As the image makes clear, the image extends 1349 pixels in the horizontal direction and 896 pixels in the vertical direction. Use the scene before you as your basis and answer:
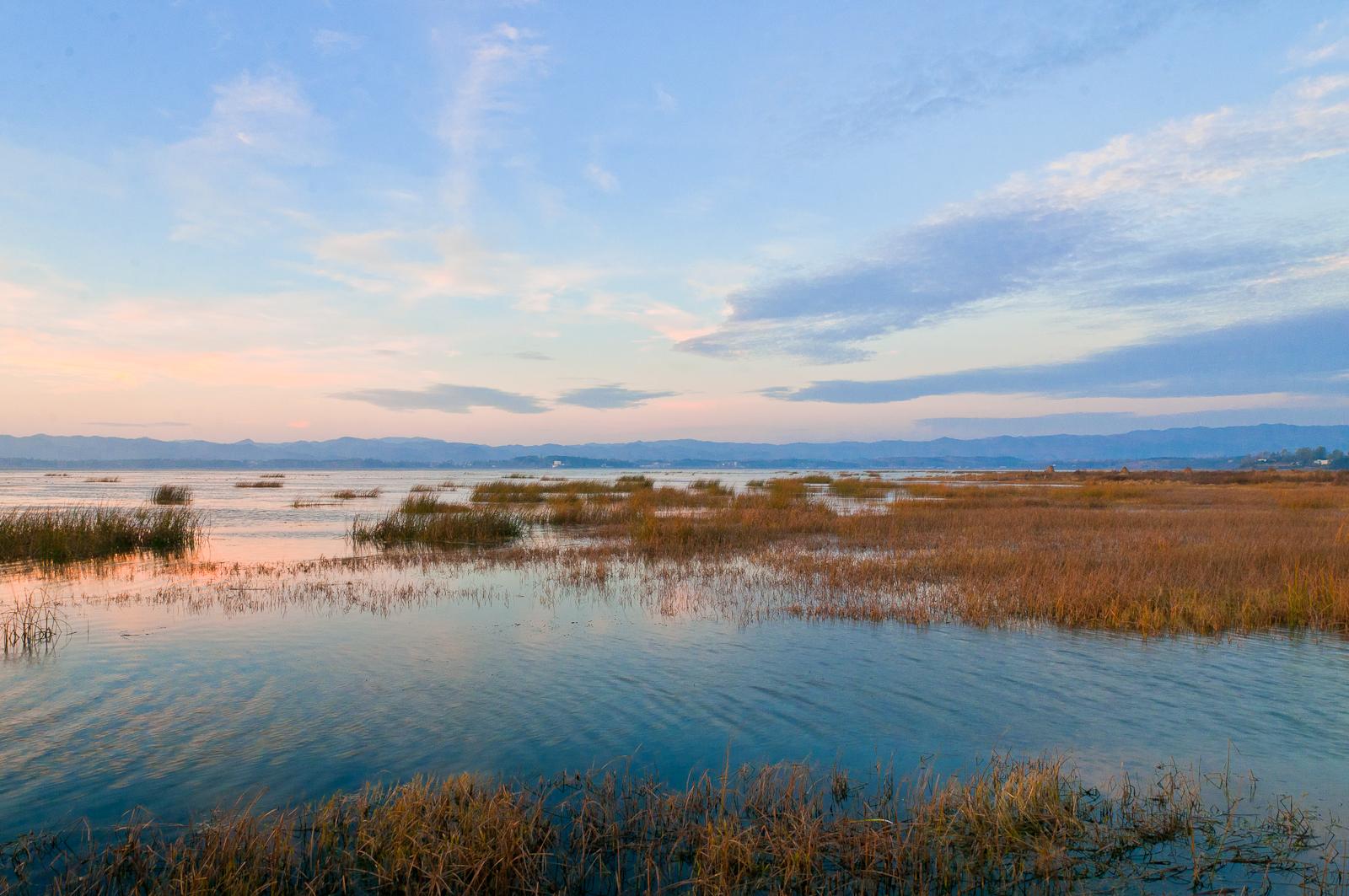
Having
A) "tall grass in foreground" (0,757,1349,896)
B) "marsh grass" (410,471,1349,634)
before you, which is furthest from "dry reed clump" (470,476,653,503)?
"tall grass in foreground" (0,757,1349,896)

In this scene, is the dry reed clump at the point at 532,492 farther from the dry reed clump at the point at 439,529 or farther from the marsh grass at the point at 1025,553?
the dry reed clump at the point at 439,529

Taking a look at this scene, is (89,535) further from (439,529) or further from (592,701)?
(592,701)

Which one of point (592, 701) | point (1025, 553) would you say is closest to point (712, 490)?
point (1025, 553)

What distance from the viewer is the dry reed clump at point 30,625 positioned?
35.0 ft

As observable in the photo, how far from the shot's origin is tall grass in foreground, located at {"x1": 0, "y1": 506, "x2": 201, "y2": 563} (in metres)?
19.3

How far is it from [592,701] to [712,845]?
13.2ft

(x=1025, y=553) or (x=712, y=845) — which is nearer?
(x=712, y=845)

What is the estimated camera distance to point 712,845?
4.86m

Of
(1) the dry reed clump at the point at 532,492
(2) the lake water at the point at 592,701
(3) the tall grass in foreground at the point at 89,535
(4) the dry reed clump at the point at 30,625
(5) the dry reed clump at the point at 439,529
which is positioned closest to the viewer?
(2) the lake water at the point at 592,701

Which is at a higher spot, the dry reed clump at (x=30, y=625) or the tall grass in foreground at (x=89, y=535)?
the tall grass in foreground at (x=89, y=535)

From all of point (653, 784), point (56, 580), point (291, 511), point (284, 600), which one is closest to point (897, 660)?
point (653, 784)

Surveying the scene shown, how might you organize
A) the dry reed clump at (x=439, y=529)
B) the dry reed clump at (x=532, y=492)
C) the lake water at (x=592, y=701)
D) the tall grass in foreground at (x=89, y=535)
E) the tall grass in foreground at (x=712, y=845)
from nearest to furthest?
1. the tall grass in foreground at (x=712, y=845)
2. the lake water at (x=592, y=701)
3. the tall grass in foreground at (x=89, y=535)
4. the dry reed clump at (x=439, y=529)
5. the dry reed clump at (x=532, y=492)

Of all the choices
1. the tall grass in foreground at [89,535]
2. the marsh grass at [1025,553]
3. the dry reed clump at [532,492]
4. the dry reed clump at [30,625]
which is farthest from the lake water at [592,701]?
the dry reed clump at [532,492]

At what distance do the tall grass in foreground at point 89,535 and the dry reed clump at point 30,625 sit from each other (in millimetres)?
7196
